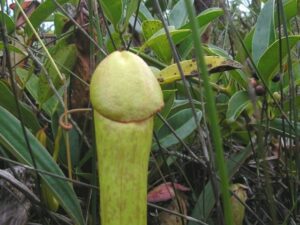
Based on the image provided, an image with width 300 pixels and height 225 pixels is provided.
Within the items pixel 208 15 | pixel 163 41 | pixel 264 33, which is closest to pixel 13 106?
pixel 163 41

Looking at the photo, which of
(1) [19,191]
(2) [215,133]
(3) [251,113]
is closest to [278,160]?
(3) [251,113]

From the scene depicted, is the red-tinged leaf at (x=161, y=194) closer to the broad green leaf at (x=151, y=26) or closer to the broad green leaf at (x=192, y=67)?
the broad green leaf at (x=192, y=67)

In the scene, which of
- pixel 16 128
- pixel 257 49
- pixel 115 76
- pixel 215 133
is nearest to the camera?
pixel 215 133

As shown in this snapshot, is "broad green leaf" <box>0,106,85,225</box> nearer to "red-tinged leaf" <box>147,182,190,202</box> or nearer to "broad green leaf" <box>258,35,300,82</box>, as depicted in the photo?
"red-tinged leaf" <box>147,182,190,202</box>

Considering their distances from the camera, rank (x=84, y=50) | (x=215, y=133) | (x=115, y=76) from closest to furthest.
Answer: (x=215, y=133) < (x=115, y=76) < (x=84, y=50)

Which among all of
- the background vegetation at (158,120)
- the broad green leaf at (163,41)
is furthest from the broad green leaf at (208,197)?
the broad green leaf at (163,41)

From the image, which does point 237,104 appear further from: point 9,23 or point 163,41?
point 9,23

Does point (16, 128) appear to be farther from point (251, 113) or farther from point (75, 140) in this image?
point (251, 113)
